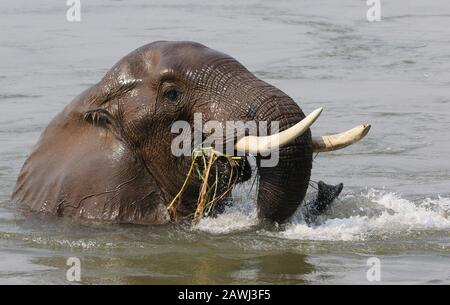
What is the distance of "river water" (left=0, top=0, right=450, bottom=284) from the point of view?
10.7m

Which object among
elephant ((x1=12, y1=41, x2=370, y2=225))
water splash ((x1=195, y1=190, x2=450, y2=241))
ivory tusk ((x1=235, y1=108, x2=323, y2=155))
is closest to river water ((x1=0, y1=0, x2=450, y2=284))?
water splash ((x1=195, y1=190, x2=450, y2=241))

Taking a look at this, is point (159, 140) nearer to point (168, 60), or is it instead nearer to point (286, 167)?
point (168, 60)

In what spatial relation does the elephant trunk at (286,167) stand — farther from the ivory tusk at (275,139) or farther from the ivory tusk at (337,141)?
the ivory tusk at (337,141)

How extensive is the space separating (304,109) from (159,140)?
7.24 metres

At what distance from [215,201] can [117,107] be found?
4.01ft

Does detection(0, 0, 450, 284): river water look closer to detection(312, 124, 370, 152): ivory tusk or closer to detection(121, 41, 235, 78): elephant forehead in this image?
detection(312, 124, 370, 152): ivory tusk

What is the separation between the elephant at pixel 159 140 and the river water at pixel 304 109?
25 centimetres

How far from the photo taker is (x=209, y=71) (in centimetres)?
1121

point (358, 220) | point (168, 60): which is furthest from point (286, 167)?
point (358, 220)

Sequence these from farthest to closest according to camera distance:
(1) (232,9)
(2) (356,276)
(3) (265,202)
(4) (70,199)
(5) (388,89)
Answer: (1) (232,9) < (5) (388,89) < (4) (70,199) < (3) (265,202) < (2) (356,276)

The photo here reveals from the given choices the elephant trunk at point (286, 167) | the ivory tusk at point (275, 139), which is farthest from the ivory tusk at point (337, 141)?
the ivory tusk at point (275, 139)
